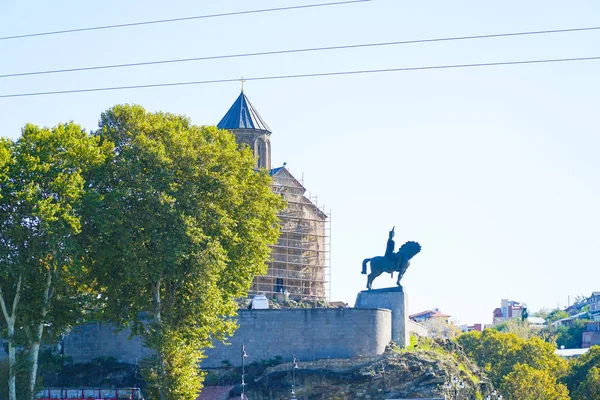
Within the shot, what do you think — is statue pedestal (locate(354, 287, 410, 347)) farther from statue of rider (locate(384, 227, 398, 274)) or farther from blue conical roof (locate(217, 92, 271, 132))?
blue conical roof (locate(217, 92, 271, 132))

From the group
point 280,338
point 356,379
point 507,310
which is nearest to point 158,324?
point 280,338

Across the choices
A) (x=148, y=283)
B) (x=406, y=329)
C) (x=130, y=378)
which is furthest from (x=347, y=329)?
(x=148, y=283)

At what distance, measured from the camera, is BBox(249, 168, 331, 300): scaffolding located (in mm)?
83750

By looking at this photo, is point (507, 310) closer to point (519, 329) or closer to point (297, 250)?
point (519, 329)

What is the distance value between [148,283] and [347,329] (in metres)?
17.1

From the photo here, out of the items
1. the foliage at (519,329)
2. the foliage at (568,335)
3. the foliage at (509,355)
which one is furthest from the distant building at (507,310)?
the foliage at (509,355)

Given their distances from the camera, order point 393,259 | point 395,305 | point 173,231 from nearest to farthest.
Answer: point 173,231, point 393,259, point 395,305

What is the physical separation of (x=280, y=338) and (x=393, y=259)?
27.3 ft

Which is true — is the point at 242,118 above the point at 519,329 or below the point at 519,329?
above

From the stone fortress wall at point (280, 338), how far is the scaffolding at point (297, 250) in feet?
52.6

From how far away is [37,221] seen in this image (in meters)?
49.6

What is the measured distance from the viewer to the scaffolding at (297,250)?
275 ft

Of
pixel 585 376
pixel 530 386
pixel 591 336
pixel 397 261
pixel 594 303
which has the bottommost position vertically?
pixel 530 386

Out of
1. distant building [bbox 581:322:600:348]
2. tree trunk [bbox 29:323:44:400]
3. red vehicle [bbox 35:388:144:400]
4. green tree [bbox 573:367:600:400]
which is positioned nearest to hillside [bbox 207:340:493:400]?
red vehicle [bbox 35:388:144:400]
